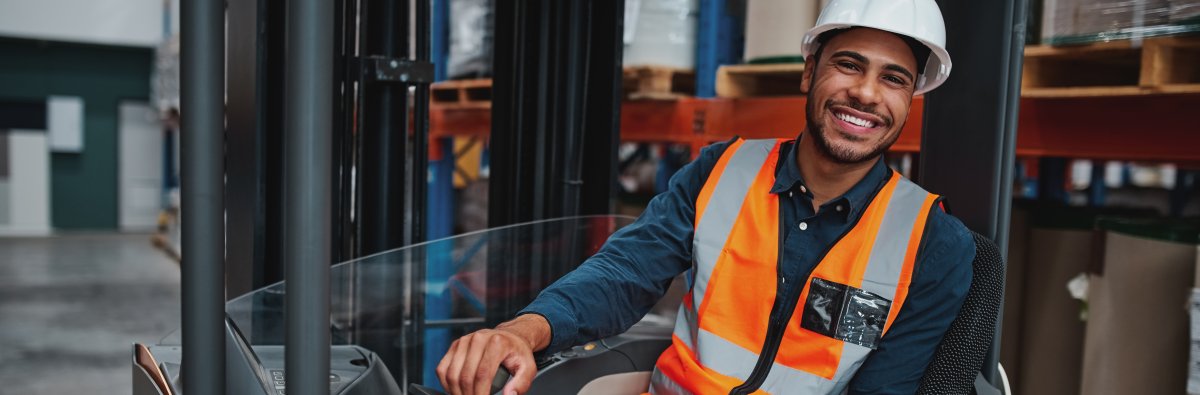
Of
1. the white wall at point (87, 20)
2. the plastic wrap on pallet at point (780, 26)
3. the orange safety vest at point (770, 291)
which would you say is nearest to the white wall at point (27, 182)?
the white wall at point (87, 20)

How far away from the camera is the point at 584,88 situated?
321cm

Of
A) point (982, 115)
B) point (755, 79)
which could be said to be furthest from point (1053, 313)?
point (982, 115)

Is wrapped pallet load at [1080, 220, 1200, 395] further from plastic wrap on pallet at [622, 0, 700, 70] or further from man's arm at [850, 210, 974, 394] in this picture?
plastic wrap on pallet at [622, 0, 700, 70]

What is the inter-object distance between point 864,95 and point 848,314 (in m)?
0.45

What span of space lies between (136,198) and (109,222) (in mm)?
519

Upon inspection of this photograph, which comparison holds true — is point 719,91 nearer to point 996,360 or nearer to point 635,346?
point 635,346

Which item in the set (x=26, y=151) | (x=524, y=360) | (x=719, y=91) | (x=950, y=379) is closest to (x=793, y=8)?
(x=719, y=91)

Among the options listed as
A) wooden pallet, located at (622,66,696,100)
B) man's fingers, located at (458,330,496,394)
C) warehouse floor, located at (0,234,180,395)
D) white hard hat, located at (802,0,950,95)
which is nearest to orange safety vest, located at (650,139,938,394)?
white hard hat, located at (802,0,950,95)

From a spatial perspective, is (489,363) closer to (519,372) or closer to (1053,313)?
(519,372)

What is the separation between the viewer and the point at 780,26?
331 cm

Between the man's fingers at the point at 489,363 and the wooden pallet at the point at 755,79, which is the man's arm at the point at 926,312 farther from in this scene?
the wooden pallet at the point at 755,79

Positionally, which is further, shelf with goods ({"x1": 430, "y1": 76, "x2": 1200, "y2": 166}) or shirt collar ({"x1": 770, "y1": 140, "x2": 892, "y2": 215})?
shelf with goods ({"x1": 430, "y1": 76, "x2": 1200, "y2": 166})

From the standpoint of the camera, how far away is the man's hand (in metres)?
1.49

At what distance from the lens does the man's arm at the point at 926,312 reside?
1.79 m
